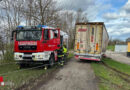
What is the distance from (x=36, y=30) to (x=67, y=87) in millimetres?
4320

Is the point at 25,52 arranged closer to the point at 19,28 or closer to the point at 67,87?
the point at 19,28

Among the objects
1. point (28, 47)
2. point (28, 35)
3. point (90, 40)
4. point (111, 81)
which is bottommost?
point (111, 81)

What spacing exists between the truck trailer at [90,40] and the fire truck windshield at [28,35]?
5099 millimetres

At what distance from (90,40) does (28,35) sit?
605cm

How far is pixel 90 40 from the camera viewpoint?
1117cm

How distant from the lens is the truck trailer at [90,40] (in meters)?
10.8

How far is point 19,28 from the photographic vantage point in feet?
25.8

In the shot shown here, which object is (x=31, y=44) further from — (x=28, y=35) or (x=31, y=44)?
(x=28, y=35)

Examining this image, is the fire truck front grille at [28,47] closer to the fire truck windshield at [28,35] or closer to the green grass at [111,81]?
the fire truck windshield at [28,35]

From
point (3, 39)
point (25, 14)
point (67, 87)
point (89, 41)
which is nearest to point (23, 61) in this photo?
point (67, 87)

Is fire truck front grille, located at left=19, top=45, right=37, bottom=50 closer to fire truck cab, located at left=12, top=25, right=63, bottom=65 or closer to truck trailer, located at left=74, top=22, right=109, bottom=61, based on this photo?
fire truck cab, located at left=12, top=25, right=63, bottom=65

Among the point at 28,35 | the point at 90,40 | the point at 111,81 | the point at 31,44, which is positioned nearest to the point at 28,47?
the point at 31,44

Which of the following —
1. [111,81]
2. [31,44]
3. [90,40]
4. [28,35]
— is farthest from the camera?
[90,40]

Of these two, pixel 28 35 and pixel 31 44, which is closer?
pixel 31 44
